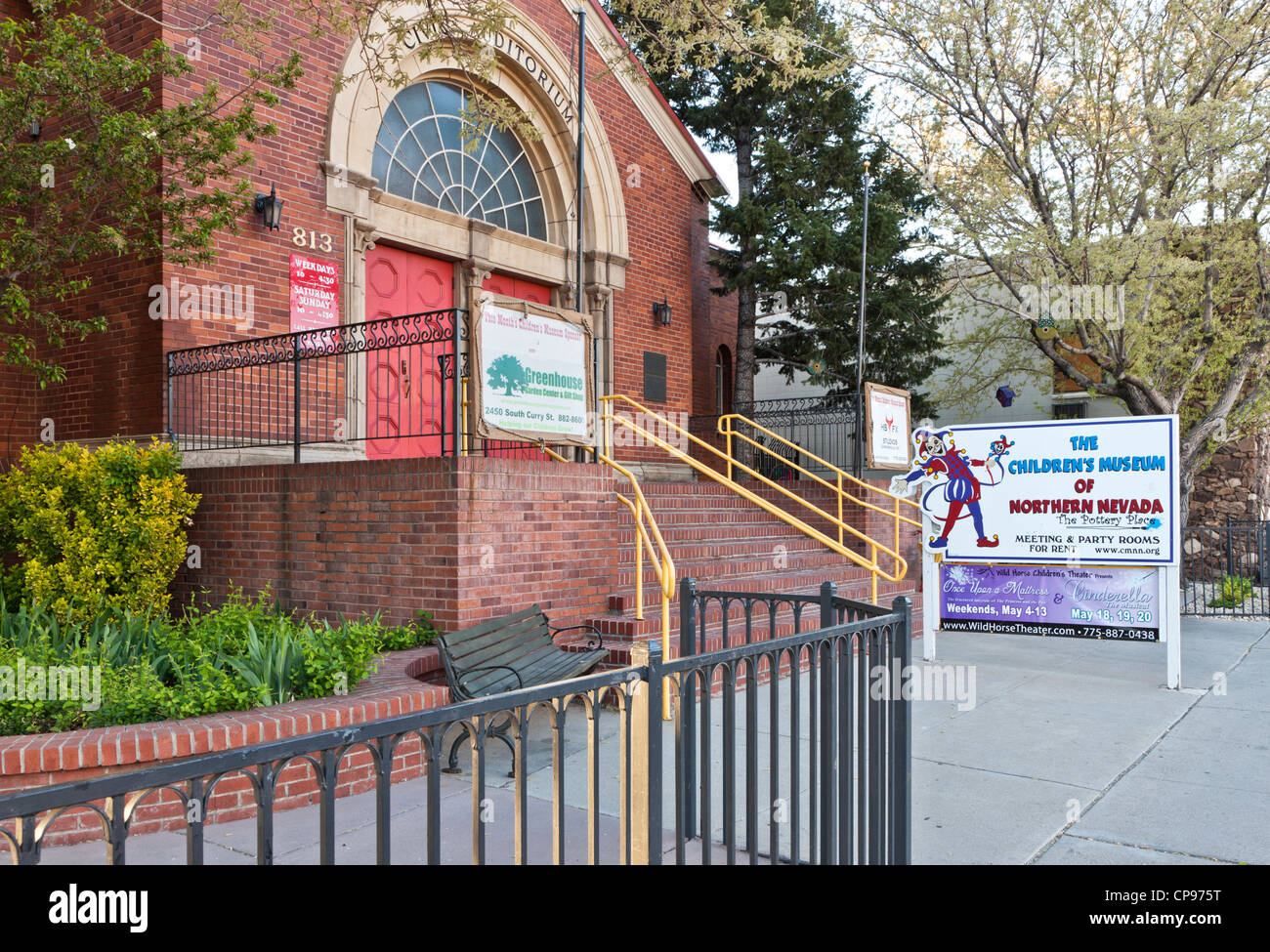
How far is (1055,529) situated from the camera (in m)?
8.39

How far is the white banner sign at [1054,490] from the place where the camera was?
7.97 meters

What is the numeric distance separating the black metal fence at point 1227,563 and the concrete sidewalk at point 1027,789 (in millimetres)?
8048

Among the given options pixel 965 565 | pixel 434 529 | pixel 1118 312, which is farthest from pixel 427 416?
pixel 1118 312

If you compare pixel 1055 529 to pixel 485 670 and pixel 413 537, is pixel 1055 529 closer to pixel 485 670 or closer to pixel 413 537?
pixel 485 670

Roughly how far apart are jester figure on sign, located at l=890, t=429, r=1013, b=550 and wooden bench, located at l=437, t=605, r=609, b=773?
3706mm

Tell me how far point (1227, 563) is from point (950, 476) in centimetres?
1169

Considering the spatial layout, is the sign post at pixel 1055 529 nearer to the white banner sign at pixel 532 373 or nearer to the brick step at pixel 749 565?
the brick step at pixel 749 565

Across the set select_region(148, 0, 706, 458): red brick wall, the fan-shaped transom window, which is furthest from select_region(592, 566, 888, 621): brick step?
the fan-shaped transom window

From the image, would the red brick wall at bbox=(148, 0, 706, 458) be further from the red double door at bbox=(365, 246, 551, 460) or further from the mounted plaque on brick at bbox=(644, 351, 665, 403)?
the red double door at bbox=(365, 246, 551, 460)

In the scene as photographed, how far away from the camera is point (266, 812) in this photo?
1744 mm

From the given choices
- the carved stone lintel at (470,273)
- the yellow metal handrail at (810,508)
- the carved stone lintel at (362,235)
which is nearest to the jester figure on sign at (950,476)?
the yellow metal handrail at (810,508)

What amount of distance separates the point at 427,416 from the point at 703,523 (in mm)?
3567

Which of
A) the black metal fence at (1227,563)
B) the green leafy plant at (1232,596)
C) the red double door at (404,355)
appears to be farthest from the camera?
the black metal fence at (1227,563)

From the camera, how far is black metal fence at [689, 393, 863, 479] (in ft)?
51.9
